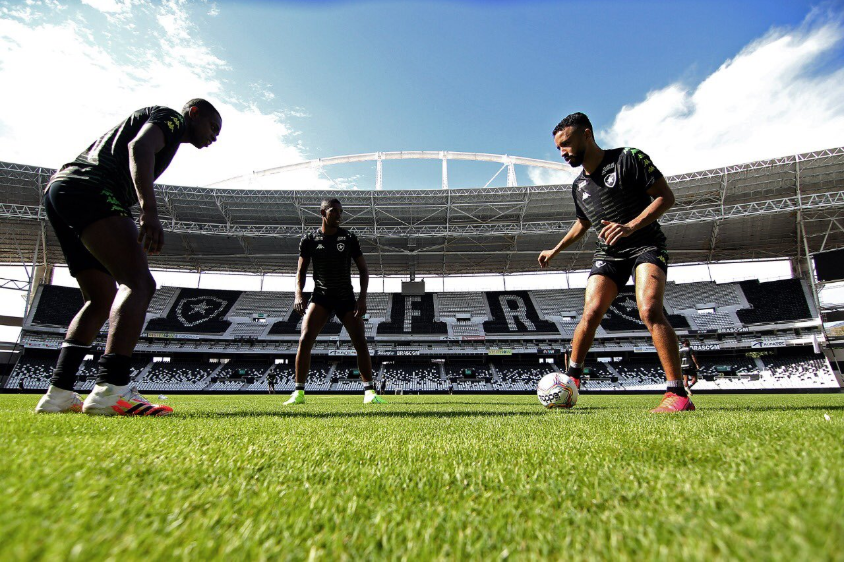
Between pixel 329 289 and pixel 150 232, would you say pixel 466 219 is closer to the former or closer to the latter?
pixel 329 289

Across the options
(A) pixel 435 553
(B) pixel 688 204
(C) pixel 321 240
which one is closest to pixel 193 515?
(A) pixel 435 553

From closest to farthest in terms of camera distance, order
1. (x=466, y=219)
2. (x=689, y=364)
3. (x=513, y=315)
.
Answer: (x=689, y=364) → (x=466, y=219) → (x=513, y=315)

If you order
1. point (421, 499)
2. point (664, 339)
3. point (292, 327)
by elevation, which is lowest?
point (421, 499)

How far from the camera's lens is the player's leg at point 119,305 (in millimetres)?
2373

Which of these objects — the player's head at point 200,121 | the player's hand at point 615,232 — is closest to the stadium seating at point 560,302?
the player's hand at point 615,232

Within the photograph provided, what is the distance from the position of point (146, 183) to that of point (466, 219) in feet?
79.2

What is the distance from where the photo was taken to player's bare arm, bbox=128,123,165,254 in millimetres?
2402

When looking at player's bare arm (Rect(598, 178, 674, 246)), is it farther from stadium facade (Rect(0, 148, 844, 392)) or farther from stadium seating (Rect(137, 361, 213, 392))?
stadium seating (Rect(137, 361, 213, 392))

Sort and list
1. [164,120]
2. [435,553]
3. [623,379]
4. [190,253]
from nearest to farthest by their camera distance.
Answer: [435,553] < [164,120] < [623,379] < [190,253]

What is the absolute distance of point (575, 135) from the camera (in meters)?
3.72

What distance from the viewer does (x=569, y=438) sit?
174 centimetres

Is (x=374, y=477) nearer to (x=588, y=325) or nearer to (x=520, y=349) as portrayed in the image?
(x=588, y=325)

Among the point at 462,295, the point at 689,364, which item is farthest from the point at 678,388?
the point at 462,295

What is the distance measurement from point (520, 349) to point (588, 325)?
2612 cm
